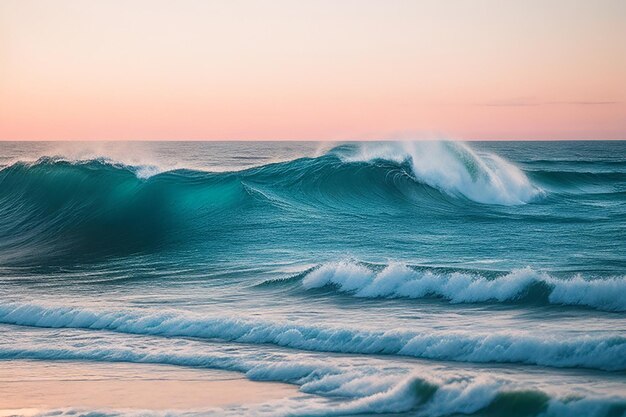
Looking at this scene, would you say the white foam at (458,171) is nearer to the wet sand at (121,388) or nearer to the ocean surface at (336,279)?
the ocean surface at (336,279)

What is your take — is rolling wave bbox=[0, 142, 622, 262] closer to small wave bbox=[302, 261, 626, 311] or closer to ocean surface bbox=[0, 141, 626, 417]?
ocean surface bbox=[0, 141, 626, 417]

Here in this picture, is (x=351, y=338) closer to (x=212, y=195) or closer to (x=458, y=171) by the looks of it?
(x=212, y=195)

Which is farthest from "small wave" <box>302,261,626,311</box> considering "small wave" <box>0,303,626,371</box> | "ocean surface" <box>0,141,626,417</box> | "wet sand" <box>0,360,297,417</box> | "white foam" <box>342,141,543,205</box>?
"white foam" <box>342,141,543,205</box>

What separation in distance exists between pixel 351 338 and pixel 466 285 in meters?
2.81

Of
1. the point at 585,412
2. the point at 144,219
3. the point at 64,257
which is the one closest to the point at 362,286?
the point at 585,412

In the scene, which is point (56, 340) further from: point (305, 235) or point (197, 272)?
point (305, 235)

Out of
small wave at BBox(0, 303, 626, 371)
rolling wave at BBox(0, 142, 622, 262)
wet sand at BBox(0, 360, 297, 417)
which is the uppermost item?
rolling wave at BBox(0, 142, 622, 262)

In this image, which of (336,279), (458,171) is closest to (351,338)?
(336,279)

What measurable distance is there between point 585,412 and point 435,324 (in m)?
3.37

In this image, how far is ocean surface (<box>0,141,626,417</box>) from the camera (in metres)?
7.73

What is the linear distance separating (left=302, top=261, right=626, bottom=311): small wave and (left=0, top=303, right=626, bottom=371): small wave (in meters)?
2.23

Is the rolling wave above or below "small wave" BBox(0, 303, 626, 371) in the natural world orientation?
above

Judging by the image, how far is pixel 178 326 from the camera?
33.7 feet

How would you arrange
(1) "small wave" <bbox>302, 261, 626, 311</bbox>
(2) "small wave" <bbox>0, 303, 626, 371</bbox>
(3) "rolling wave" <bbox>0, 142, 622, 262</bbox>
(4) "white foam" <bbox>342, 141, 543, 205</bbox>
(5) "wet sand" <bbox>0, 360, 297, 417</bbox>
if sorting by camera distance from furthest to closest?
(4) "white foam" <bbox>342, 141, 543, 205</bbox>
(3) "rolling wave" <bbox>0, 142, 622, 262</bbox>
(1) "small wave" <bbox>302, 261, 626, 311</bbox>
(2) "small wave" <bbox>0, 303, 626, 371</bbox>
(5) "wet sand" <bbox>0, 360, 297, 417</bbox>
